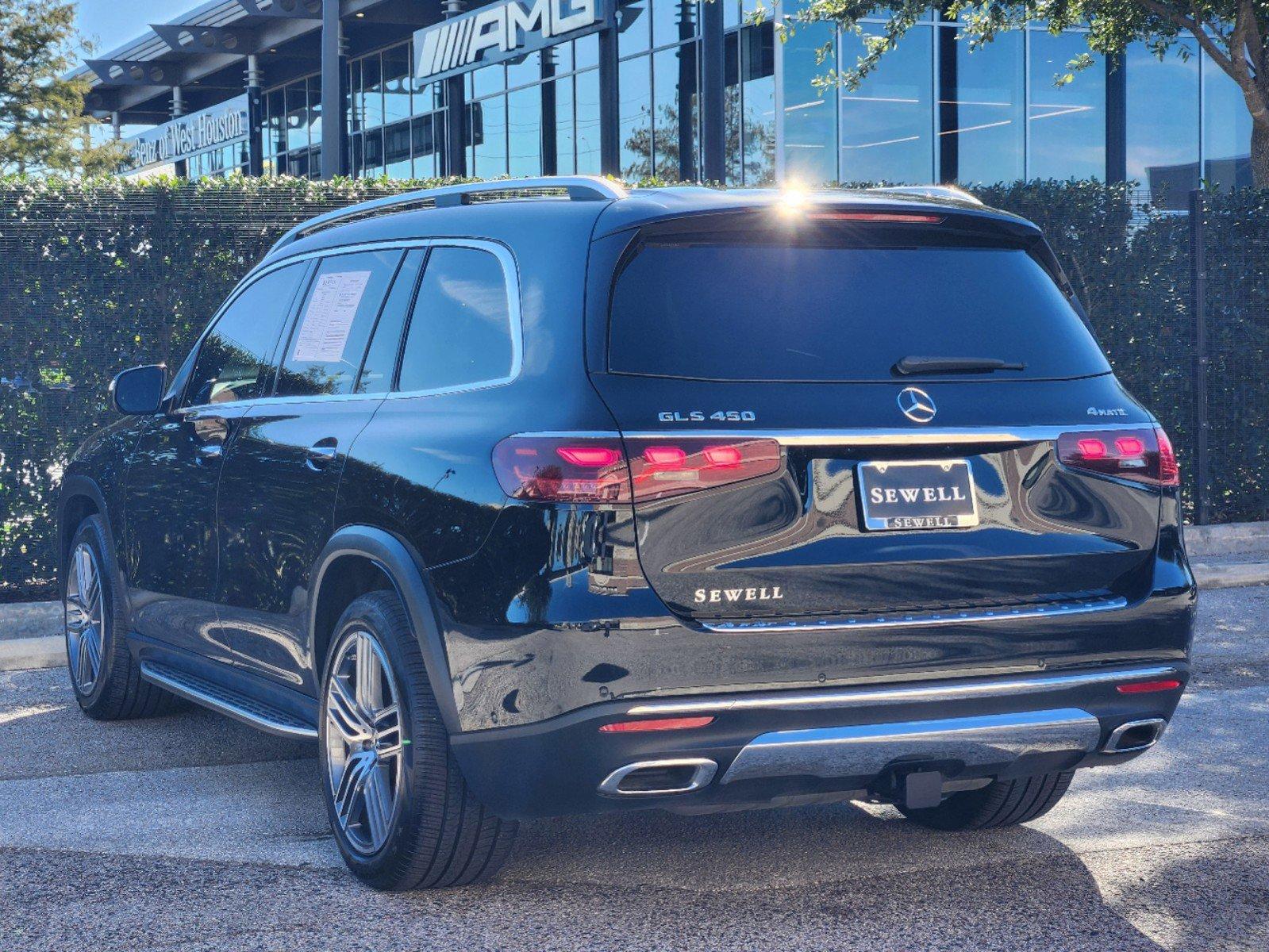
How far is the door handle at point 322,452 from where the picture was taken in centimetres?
479

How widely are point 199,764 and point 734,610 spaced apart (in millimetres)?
3053

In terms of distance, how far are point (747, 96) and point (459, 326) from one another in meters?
24.6

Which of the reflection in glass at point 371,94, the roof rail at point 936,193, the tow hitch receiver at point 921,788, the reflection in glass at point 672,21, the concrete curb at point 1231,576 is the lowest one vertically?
the concrete curb at point 1231,576

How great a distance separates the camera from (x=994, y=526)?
4090 mm

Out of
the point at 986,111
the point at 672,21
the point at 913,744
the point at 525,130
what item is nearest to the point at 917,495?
the point at 913,744

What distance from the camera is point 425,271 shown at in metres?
4.78

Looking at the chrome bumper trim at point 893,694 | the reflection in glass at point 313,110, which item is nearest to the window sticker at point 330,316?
the chrome bumper trim at point 893,694

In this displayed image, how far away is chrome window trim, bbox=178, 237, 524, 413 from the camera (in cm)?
422

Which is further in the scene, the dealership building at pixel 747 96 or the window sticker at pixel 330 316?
the dealership building at pixel 747 96

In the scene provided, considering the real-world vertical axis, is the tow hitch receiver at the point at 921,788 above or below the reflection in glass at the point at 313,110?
below

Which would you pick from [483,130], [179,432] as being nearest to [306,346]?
[179,432]

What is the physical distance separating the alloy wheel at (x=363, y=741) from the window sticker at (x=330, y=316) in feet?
3.34

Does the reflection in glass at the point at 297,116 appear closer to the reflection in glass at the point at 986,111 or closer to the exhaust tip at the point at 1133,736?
the reflection in glass at the point at 986,111

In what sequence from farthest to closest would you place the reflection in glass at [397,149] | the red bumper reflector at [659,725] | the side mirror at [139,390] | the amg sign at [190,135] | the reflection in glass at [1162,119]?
the amg sign at [190,135] → the reflection in glass at [397,149] → the reflection in glass at [1162,119] → the side mirror at [139,390] → the red bumper reflector at [659,725]
